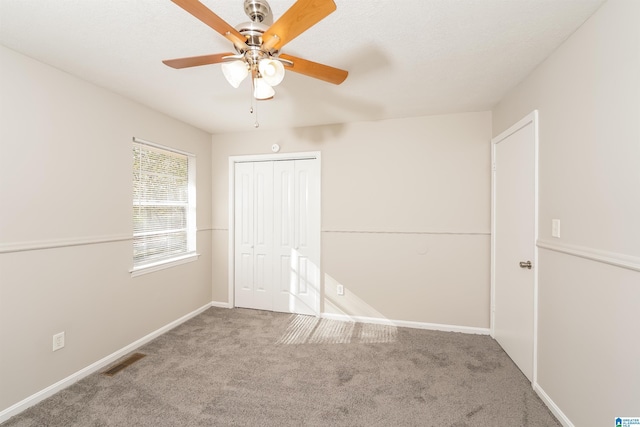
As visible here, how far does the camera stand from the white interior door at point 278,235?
146 inches

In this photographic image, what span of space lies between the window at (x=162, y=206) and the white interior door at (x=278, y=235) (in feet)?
2.05

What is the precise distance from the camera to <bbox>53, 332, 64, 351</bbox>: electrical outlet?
215 centimetres

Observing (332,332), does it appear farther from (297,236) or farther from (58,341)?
(58,341)

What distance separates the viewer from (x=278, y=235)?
3840 mm

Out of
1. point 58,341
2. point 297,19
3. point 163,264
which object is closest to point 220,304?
point 163,264

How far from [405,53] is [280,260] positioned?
281 cm

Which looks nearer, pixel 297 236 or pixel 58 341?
pixel 58 341

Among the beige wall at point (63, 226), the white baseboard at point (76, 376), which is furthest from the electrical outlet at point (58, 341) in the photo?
the white baseboard at point (76, 376)

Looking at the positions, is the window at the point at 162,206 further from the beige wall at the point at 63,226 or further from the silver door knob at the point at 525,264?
the silver door knob at the point at 525,264

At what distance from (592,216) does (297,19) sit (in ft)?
6.16

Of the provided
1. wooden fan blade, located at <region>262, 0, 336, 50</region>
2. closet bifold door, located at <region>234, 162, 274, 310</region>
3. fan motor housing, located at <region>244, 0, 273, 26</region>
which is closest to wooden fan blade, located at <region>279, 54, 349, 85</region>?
wooden fan blade, located at <region>262, 0, 336, 50</region>

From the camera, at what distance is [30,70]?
2010 millimetres

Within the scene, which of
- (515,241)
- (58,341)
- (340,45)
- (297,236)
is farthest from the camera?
(297,236)

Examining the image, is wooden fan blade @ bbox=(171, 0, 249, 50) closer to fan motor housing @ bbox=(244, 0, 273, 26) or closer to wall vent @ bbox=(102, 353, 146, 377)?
fan motor housing @ bbox=(244, 0, 273, 26)
